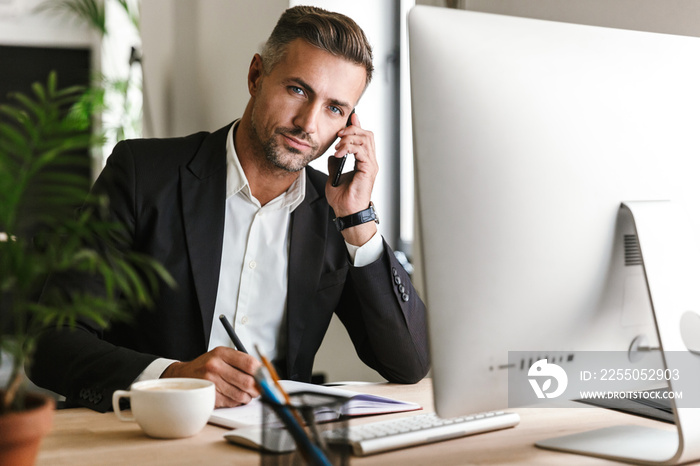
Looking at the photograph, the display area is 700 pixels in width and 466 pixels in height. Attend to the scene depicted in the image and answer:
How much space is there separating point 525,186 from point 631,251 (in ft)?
0.55

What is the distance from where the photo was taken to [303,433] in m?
0.60

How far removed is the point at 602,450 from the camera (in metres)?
0.82

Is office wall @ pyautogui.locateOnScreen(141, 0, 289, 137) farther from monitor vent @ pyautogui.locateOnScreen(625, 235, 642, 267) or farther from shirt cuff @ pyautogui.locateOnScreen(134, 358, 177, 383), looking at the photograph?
monitor vent @ pyautogui.locateOnScreen(625, 235, 642, 267)

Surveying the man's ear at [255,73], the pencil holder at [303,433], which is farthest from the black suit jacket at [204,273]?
the pencil holder at [303,433]

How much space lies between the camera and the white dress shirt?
1.45m

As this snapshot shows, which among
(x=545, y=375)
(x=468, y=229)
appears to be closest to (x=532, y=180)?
(x=468, y=229)

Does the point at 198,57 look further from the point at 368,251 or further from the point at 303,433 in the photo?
the point at 303,433

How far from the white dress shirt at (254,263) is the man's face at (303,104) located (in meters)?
0.09

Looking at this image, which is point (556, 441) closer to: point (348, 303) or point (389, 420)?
point (389, 420)

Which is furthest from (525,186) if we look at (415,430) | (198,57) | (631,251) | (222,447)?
(198,57)

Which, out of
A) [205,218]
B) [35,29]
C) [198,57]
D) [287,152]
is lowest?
[205,218]

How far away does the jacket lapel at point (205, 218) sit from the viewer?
1.36m

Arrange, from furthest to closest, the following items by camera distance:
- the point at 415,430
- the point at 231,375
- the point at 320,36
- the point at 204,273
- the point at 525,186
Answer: the point at 320,36
the point at 204,273
the point at 231,375
the point at 415,430
the point at 525,186

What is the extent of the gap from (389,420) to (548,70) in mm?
509
